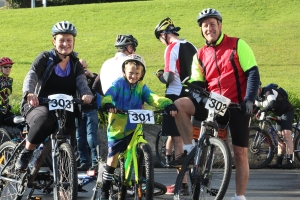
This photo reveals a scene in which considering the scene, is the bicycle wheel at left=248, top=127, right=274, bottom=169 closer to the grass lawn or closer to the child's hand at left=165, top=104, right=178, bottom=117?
the child's hand at left=165, top=104, right=178, bottom=117

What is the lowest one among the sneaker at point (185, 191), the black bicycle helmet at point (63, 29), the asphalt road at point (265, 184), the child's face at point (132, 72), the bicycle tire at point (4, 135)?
the asphalt road at point (265, 184)

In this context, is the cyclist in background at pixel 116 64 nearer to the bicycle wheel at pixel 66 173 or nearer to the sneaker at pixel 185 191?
the sneaker at pixel 185 191

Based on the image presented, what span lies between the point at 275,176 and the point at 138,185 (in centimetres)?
459

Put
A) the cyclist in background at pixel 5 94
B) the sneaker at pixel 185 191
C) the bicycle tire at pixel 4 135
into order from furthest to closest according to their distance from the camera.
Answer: the cyclist in background at pixel 5 94
the bicycle tire at pixel 4 135
the sneaker at pixel 185 191

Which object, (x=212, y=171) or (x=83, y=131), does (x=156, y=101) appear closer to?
(x=212, y=171)

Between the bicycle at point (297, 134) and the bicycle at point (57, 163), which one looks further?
the bicycle at point (297, 134)

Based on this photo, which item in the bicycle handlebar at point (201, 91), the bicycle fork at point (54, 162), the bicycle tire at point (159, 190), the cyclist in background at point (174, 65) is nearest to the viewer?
the bicycle fork at point (54, 162)

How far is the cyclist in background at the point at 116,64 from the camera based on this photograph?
973 cm

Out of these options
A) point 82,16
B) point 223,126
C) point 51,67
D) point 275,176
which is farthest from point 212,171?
point 82,16

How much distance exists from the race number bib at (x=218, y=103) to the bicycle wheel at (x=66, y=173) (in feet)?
4.98

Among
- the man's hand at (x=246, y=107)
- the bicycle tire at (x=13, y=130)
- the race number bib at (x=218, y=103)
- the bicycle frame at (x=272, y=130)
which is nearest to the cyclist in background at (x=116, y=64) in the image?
the race number bib at (x=218, y=103)

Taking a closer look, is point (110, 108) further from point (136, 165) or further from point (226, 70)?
point (226, 70)

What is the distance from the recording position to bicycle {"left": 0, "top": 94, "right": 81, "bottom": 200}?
7644 mm

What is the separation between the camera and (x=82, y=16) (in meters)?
40.6
